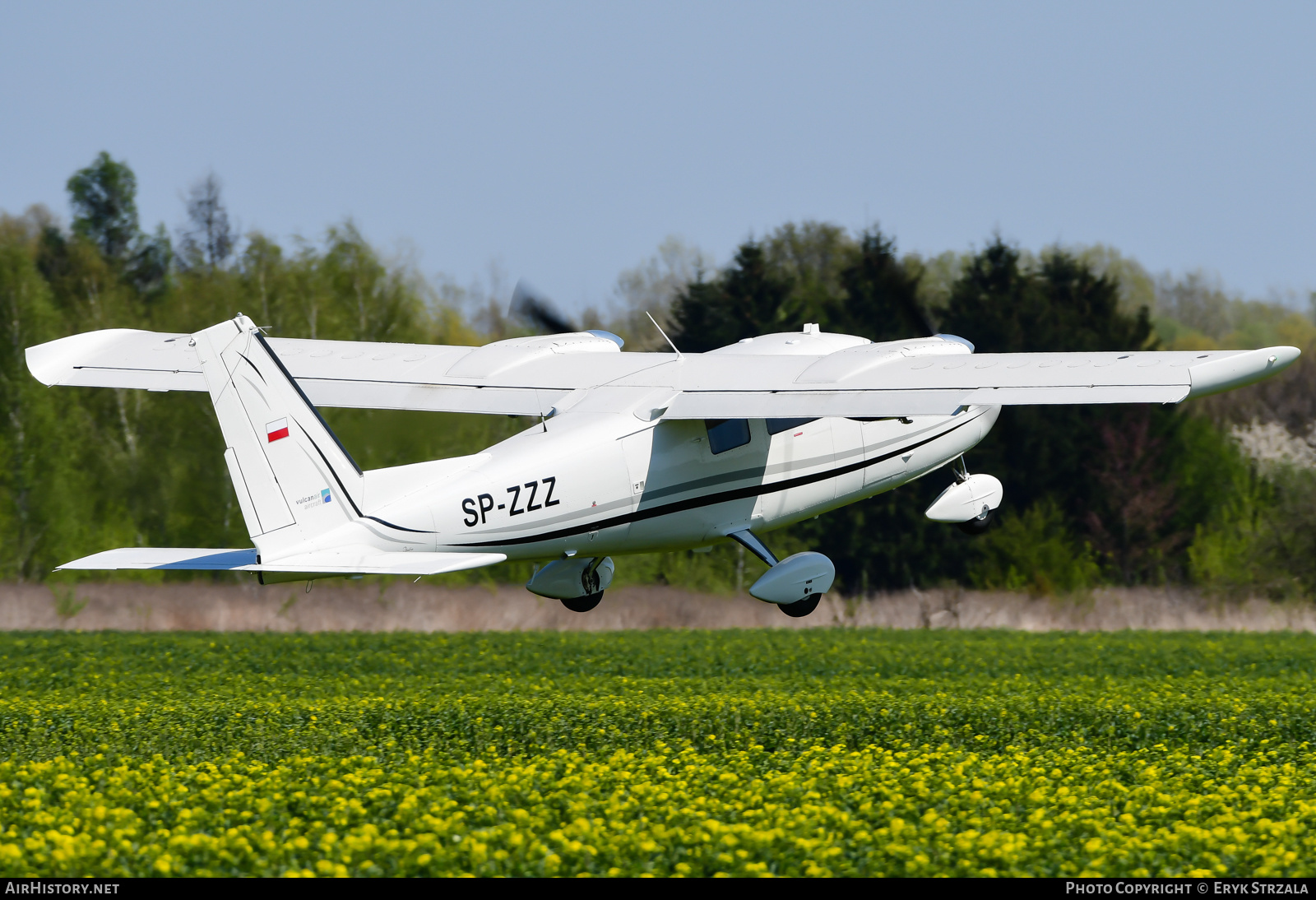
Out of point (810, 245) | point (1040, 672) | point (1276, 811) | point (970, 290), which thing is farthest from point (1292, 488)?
point (1276, 811)

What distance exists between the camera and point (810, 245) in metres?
71.1

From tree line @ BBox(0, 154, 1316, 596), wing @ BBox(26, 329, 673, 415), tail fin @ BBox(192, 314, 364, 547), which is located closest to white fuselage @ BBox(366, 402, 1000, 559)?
tail fin @ BBox(192, 314, 364, 547)

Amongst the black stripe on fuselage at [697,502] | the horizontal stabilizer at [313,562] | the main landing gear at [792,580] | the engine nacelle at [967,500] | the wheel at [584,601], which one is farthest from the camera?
the engine nacelle at [967,500]

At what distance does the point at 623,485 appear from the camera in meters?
15.4

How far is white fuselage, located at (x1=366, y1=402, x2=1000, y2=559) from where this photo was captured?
14703mm

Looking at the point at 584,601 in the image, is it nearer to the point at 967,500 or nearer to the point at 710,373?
the point at 710,373

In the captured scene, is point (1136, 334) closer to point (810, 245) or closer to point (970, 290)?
point (970, 290)

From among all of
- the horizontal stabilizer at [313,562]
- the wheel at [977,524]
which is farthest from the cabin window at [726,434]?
the wheel at [977,524]

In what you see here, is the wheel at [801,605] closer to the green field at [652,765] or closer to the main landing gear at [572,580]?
the green field at [652,765]

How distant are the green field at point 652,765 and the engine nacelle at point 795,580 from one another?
1790 mm

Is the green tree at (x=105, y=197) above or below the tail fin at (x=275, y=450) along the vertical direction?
above

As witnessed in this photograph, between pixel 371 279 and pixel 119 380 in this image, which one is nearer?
pixel 119 380

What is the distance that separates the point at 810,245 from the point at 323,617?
33.2 metres

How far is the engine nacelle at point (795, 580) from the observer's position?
630 inches
